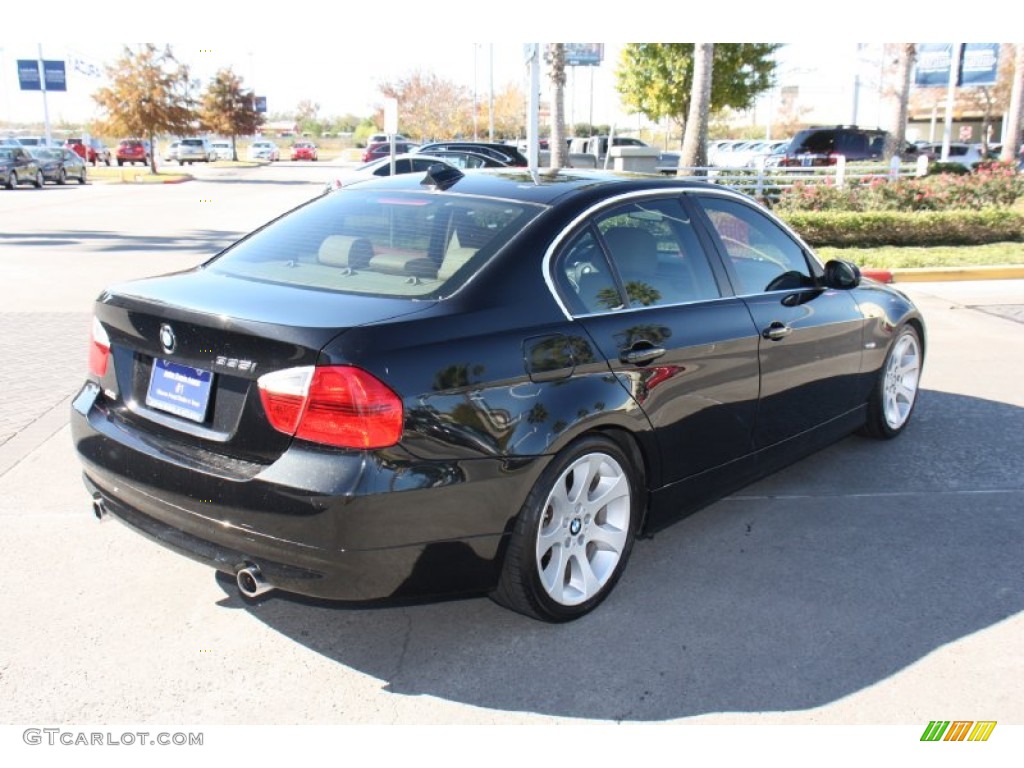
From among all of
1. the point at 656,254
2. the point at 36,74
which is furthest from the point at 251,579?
the point at 36,74

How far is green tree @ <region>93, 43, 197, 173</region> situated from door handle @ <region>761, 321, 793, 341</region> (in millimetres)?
45183

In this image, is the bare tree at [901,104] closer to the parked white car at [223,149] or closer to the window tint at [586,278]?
the window tint at [586,278]

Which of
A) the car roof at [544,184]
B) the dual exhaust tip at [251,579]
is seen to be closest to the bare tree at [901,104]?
the car roof at [544,184]

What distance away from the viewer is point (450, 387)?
302 cm

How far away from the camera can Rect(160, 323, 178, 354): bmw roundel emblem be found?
10.4 feet

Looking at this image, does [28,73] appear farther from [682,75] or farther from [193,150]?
[682,75]

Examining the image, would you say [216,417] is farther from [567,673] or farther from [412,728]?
[567,673]

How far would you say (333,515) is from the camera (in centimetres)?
284

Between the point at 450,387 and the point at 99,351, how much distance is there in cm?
152

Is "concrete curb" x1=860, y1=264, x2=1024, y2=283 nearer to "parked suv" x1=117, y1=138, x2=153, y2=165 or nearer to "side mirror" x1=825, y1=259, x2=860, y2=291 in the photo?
"side mirror" x1=825, y1=259, x2=860, y2=291

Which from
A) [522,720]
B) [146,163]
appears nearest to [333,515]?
[522,720]

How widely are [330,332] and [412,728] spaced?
1.26 meters

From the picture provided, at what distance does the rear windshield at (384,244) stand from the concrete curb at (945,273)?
9.41 meters

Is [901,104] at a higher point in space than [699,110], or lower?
higher
